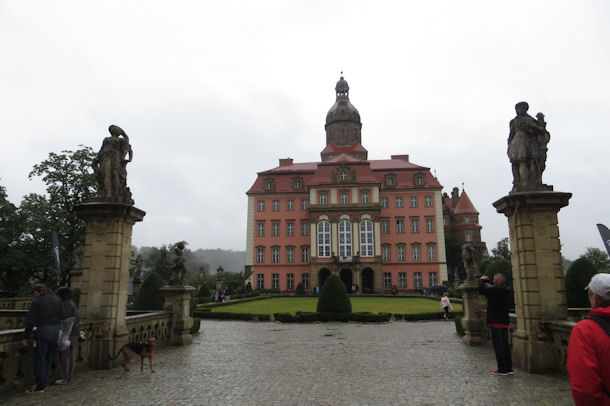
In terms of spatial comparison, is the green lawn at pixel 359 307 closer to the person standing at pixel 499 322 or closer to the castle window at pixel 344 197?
the person standing at pixel 499 322

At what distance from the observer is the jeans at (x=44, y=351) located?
637cm

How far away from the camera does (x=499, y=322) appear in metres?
7.41

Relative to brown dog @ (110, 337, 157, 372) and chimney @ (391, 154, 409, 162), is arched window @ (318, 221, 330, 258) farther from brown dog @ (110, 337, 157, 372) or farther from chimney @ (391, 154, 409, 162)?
brown dog @ (110, 337, 157, 372)

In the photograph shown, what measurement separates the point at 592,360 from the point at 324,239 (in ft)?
136

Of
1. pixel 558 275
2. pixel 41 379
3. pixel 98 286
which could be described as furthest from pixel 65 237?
pixel 558 275

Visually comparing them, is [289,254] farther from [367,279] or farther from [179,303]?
[179,303]

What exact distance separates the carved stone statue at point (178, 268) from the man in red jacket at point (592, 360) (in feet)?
36.3

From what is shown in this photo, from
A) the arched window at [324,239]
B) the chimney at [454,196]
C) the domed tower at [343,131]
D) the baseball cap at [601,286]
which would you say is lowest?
the baseball cap at [601,286]

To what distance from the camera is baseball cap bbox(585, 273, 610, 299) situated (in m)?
2.69

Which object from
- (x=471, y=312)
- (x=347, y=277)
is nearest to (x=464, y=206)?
(x=347, y=277)

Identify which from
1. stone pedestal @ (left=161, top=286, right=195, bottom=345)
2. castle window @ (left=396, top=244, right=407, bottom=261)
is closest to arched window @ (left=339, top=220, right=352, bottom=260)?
castle window @ (left=396, top=244, right=407, bottom=261)

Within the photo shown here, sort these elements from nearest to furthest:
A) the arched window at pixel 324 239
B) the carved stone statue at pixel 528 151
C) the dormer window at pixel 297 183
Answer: the carved stone statue at pixel 528 151 → the arched window at pixel 324 239 → the dormer window at pixel 297 183

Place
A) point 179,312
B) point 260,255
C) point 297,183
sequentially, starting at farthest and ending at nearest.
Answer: point 297,183 → point 260,255 → point 179,312

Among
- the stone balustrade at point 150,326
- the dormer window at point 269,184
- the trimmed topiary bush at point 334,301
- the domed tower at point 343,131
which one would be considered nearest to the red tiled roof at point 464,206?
the domed tower at point 343,131
